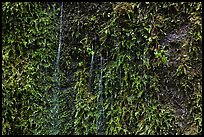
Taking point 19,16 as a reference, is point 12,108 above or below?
below

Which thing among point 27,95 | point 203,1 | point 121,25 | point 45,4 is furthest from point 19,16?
point 203,1

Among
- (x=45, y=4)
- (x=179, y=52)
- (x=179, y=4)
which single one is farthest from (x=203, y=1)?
(x=45, y=4)

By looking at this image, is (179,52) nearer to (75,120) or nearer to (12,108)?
(75,120)

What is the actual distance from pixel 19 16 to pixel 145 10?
2.39 ft

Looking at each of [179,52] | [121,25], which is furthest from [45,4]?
[179,52]

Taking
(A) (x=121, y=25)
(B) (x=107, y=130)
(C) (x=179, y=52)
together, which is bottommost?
(B) (x=107, y=130)

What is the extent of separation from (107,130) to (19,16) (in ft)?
2.77

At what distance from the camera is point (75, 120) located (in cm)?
158

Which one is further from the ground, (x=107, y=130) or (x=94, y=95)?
(x=94, y=95)

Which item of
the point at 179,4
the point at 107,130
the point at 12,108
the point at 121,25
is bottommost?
the point at 107,130

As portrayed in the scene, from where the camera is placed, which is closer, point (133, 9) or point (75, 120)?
point (133, 9)

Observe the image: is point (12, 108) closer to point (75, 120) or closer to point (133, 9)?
point (75, 120)

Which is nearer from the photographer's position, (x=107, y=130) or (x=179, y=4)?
(x=179, y=4)

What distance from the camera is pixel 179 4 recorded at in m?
1.43
